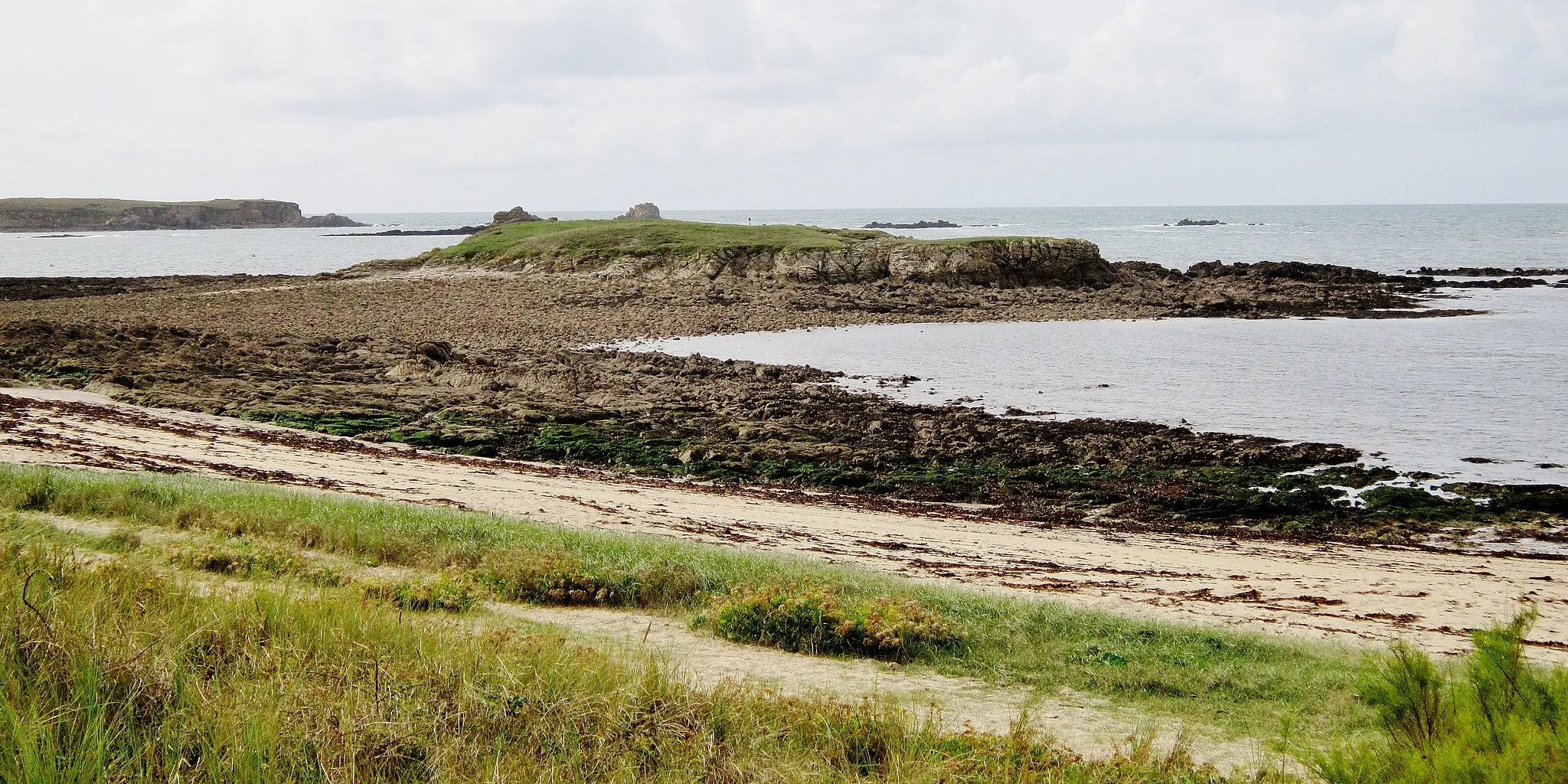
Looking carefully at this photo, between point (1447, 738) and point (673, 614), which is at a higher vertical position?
point (1447, 738)

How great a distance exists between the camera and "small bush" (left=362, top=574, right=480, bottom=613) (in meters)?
8.96

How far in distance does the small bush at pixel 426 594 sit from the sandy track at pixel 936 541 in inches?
233

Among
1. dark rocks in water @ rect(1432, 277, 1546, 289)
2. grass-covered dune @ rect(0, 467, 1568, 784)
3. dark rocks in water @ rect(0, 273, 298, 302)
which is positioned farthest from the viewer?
dark rocks in water @ rect(1432, 277, 1546, 289)

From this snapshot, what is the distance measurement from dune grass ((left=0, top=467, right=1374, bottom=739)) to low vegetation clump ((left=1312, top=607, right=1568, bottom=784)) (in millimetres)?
896

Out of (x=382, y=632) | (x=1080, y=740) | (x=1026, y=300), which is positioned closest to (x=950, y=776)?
(x=1080, y=740)

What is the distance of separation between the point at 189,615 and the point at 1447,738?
24.4 ft

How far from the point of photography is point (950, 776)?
18.6 feet

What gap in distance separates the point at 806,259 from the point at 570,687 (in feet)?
191

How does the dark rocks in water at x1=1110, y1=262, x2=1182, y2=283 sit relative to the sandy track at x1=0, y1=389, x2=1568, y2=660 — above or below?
above

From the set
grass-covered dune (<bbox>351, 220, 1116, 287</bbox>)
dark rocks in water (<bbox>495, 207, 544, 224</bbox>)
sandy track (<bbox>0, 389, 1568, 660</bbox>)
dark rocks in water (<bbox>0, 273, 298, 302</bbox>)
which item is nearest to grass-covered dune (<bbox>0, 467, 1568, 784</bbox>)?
sandy track (<bbox>0, 389, 1568, 660</bbox>)

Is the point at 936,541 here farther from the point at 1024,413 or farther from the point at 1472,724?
the point at 1024,413

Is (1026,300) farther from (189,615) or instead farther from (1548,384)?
(189,615)

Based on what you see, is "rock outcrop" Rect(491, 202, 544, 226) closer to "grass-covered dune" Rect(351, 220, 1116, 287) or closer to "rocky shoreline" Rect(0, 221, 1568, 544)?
"grass-covered dune" Rect(351, 220, 1116, 287)

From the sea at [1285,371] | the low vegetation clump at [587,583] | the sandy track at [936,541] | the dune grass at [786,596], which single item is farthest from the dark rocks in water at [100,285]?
the low vegetation clump at [587,583]
